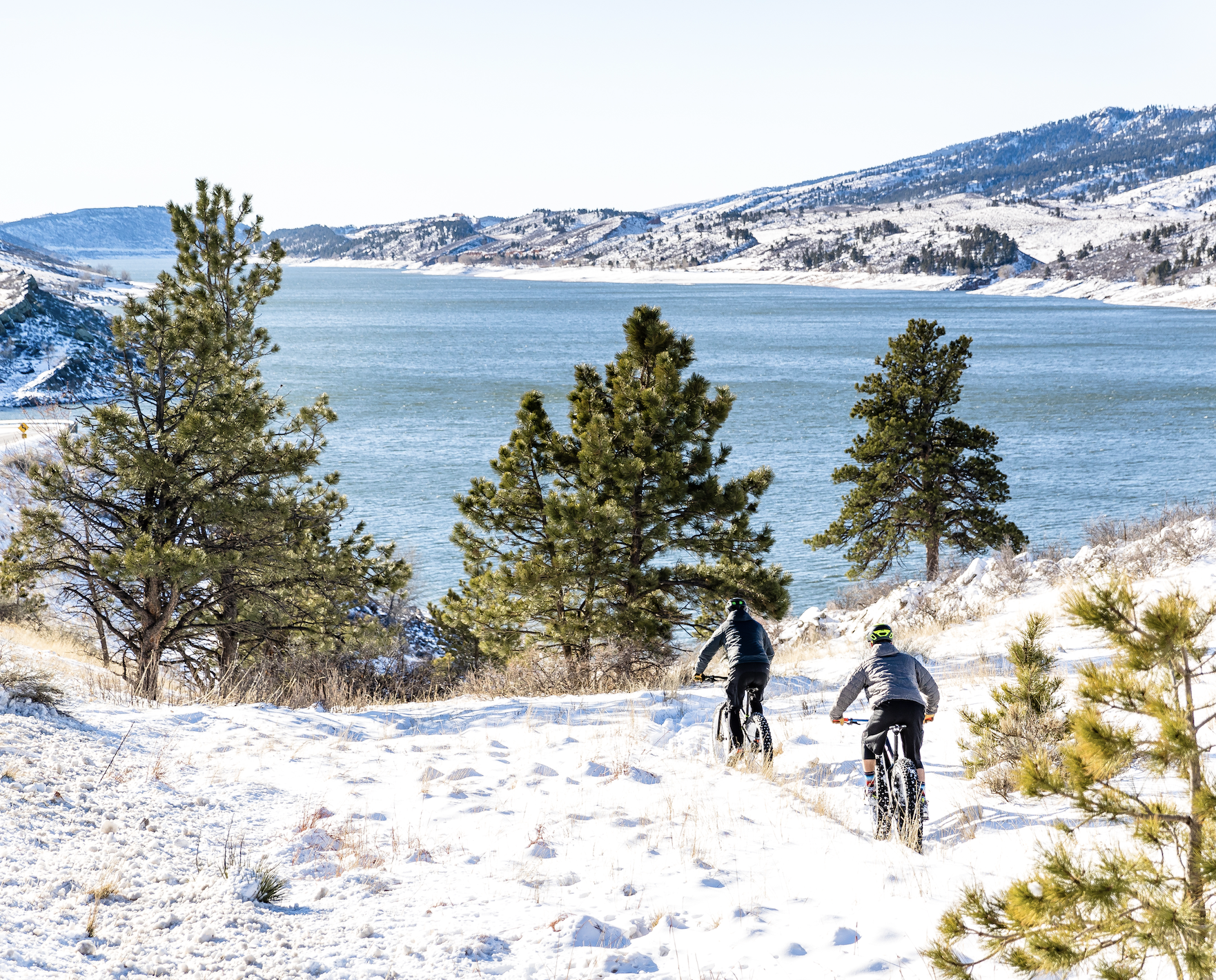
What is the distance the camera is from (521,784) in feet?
25.7

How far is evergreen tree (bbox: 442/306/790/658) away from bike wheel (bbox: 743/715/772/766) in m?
5.97

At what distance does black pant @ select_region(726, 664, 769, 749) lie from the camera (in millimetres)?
8719

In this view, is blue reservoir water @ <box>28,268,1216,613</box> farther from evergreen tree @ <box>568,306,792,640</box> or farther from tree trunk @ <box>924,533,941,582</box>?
evergreen tree @ <box>568,306,792,640</box>

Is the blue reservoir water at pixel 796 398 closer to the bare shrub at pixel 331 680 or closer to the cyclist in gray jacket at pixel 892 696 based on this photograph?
the bare shrub at pixel 331 680

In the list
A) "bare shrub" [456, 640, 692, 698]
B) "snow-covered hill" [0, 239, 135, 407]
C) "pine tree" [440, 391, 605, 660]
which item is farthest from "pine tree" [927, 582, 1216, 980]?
"snow-covered hill" [0, 239, 135, 407]

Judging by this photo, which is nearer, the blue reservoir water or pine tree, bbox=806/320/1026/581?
pine tree, bbox=806/320/1026/581

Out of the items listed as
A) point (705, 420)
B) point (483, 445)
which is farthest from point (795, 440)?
point (705, 420)

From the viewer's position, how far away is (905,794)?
685 cm

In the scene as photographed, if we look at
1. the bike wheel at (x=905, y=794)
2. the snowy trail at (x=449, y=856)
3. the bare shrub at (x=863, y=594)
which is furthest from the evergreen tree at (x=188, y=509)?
the bare shrub at (x=863, y=594)

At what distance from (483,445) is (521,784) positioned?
40.5 meters

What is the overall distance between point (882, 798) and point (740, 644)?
2265mm

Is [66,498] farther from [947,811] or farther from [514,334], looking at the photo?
[514,334]

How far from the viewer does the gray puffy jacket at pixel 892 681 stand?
699cm

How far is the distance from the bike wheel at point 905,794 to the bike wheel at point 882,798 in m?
0.05
